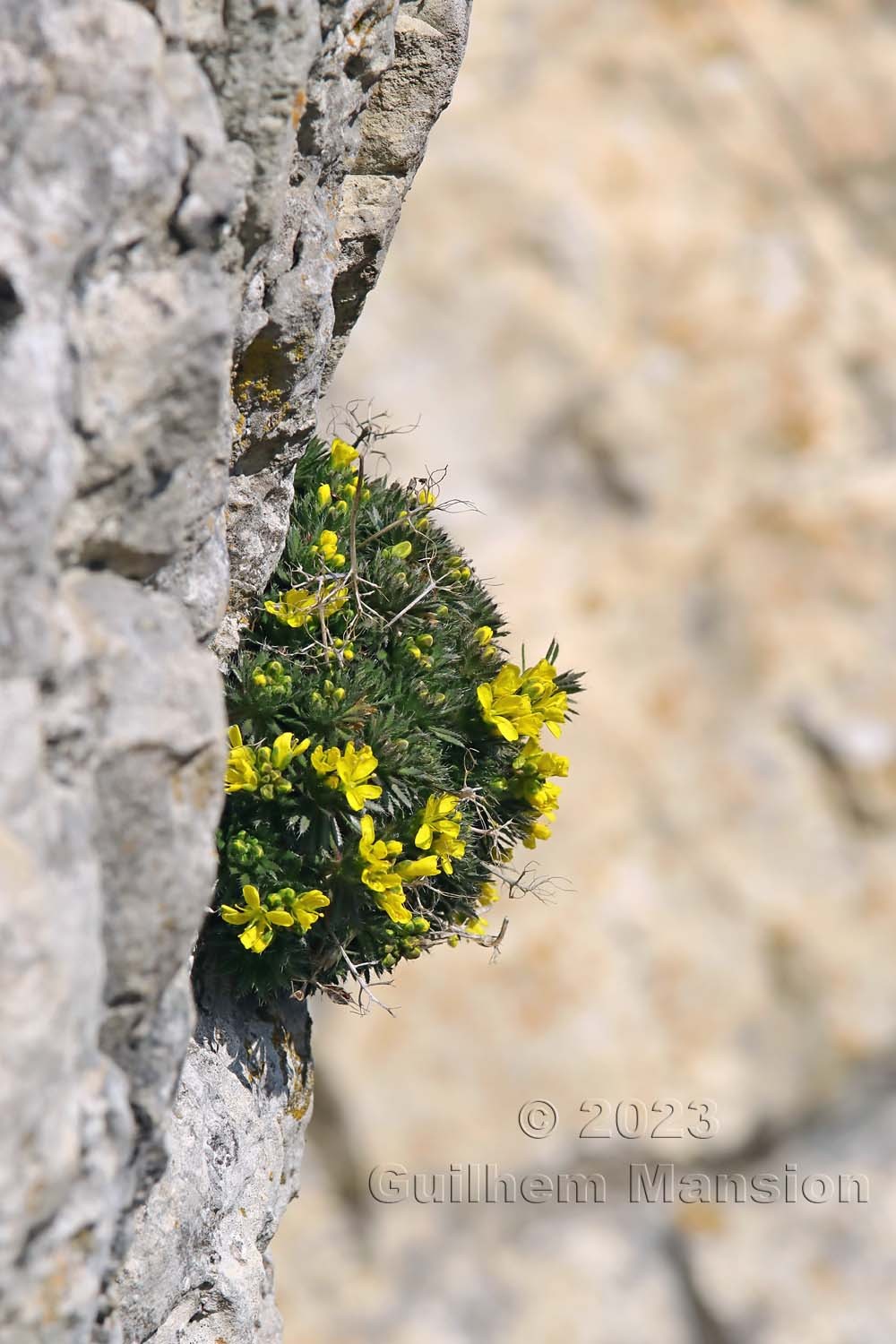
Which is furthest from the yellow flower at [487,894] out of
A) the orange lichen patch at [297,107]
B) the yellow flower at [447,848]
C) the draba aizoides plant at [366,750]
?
the orange lichen patch at [297,107]

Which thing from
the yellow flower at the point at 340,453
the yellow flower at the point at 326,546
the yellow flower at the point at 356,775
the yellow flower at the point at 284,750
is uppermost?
the yellow flower at the point at 340,453

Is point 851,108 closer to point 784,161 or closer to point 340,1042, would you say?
point 784,161

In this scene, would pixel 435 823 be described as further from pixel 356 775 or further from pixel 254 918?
pixel 254 918

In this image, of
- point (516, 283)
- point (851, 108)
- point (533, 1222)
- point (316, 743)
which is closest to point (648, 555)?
point (516, 283)

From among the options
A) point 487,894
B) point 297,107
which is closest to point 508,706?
point 487,894

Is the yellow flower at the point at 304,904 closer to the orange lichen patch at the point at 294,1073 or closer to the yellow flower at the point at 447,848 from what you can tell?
the yellow flower at the point at 447,848
